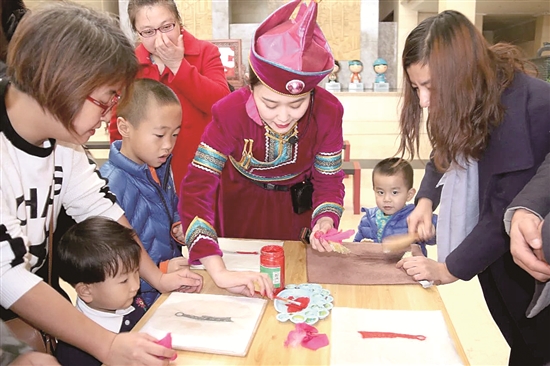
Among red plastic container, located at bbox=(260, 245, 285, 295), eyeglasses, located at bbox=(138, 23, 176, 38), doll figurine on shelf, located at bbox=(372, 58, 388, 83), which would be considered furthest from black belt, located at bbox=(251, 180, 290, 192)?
doll figurine on shelf, located at bbox=(372, 58, 388, 83)

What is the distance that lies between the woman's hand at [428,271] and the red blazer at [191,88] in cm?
124

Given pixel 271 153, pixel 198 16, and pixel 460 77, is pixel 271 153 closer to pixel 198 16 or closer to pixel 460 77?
pixel 460 77

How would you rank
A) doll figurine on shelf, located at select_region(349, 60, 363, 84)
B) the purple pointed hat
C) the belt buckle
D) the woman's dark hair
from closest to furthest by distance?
the woman's dark hair < the purple pointed hat < the belt buckle < doll figurine on shelf, located at select_region(349, 60, 363, 84)

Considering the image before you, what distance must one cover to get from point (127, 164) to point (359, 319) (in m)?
0.92

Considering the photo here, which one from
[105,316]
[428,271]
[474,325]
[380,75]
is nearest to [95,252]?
[105,316]

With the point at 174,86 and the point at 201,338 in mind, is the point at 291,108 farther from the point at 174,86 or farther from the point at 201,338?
the point at 174,86

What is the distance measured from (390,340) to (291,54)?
791 mm

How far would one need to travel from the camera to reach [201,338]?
3.64 feet

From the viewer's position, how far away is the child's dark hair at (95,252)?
135 cm

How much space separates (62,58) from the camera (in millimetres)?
994

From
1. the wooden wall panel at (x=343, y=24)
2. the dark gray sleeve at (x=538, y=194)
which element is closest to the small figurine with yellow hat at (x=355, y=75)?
the wooden wall panel at (x=343, y=24)

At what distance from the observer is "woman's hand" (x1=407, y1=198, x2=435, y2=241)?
5.58ft

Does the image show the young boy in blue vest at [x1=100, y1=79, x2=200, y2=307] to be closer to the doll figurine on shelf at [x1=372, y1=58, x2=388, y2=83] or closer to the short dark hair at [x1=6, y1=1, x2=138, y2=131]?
the short dark hair at [x1=6, y1=1, x2=138, y2=131]

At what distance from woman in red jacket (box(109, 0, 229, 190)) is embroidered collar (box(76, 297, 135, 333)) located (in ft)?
3.19
